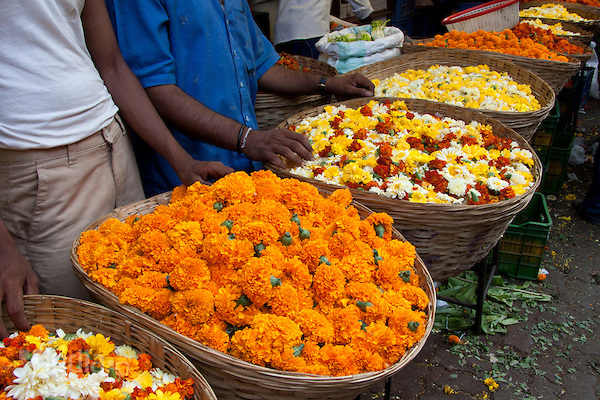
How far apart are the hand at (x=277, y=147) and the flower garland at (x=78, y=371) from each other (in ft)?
3.32

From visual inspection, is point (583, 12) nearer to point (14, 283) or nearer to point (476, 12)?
point (476, 12)

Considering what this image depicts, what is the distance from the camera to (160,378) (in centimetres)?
126

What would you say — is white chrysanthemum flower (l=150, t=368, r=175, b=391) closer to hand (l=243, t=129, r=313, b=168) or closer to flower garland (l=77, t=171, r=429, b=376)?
flower garland (l=77, t=171, r=429, b=376)

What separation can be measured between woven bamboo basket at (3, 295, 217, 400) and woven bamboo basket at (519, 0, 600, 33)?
5.96 metres

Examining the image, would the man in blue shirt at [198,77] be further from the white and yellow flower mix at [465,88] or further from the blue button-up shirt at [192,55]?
the white and yellow flower mix at [465,88]

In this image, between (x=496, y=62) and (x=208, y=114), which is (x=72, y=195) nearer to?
(x=208, y=114)

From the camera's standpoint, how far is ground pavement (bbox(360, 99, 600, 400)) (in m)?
2.56

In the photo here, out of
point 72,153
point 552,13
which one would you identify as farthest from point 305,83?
point 552,13

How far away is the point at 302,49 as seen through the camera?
5.16m

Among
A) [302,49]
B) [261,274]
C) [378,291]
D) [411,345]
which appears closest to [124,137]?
[261,274]

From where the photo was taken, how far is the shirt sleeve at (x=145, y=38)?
6.35 ft

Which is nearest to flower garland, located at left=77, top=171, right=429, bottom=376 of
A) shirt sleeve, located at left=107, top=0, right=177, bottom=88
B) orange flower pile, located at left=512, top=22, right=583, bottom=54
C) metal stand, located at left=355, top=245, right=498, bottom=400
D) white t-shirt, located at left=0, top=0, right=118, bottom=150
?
white t-shirt, located at left=0, top=0, right=118, bottom=150

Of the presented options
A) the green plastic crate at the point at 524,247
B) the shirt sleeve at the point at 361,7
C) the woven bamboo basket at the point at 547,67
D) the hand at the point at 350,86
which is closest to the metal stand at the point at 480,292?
the green plastic crate at the point at 524,247

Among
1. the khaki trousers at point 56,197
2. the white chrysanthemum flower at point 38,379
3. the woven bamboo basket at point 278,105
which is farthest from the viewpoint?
the woven bamboo basket at point 278,105
